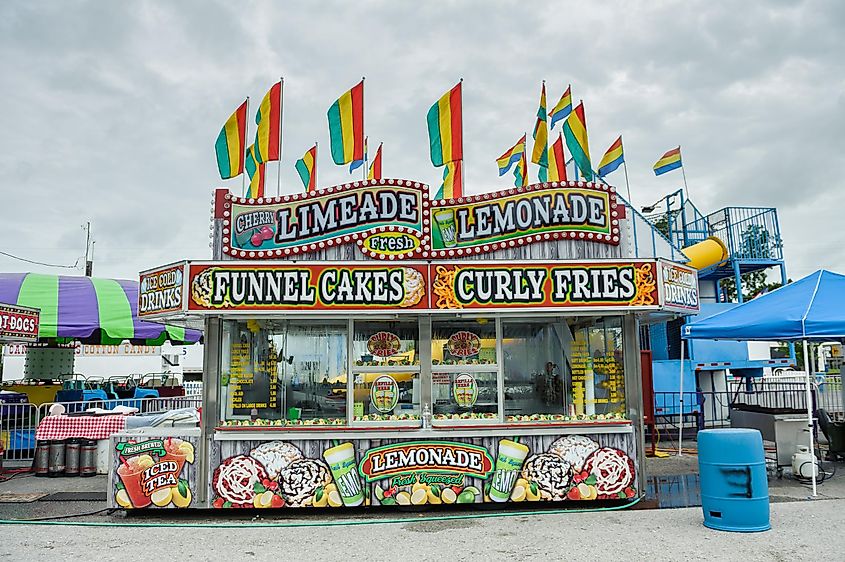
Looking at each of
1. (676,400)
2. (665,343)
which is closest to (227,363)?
(676,400)

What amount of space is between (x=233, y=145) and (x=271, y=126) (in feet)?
1.98

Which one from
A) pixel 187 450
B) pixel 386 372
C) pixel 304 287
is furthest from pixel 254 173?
pixel 187 450

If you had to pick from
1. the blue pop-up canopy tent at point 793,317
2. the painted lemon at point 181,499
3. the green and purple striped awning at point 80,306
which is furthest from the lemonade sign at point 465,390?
the green and purple striped awning at point 80,306

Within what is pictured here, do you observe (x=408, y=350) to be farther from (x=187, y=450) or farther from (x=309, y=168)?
(x=309, y=168)

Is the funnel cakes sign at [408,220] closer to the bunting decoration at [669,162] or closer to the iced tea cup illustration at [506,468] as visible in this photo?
the iced tea cup illustration at [506,468]

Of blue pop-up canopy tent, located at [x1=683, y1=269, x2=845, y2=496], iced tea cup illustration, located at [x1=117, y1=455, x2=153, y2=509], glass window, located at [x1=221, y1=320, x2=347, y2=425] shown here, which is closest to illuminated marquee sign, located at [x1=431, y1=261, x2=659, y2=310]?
glass window, located at [x1=221, y1=320, x2=347, y2=425]

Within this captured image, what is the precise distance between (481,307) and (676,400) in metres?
10.3

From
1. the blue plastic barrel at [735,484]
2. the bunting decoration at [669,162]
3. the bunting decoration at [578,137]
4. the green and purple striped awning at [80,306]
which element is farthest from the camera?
the green and purple striped awning at [80,306]

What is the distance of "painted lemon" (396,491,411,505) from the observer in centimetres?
839

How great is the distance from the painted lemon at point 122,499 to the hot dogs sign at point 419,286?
91.5 inches

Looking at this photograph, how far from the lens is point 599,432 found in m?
8.65

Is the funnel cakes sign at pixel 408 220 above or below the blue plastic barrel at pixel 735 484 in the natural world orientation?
above

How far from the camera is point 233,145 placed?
1017cm

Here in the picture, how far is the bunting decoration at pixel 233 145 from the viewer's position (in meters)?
10.1
